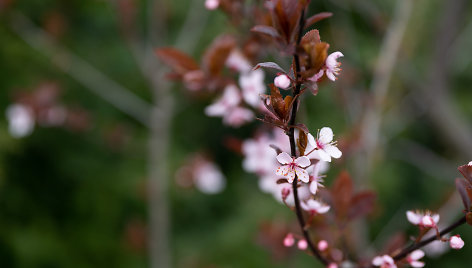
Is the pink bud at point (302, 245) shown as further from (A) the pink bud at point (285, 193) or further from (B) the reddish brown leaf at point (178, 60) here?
(B) the reddish brown leaf at point (178, 60)

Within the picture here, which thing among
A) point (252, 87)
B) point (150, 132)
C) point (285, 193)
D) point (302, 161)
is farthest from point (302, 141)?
point (150, 132)

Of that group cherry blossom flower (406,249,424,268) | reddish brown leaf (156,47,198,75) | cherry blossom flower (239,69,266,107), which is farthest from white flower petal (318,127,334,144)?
reddish brown leaf (156,47,198,75)

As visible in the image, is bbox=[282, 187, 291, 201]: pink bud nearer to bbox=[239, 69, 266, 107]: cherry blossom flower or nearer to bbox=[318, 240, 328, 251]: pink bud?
bbox=[318, 240, 328, 251]: pink bud

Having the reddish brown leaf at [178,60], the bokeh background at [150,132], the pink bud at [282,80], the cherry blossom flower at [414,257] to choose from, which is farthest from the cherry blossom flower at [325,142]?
the bokeh background at [150,132]

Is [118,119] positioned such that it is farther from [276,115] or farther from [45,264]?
[276,115]

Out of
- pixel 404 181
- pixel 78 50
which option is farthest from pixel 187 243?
pixel 404 181

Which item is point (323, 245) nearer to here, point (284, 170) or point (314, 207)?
point (314, 207)
